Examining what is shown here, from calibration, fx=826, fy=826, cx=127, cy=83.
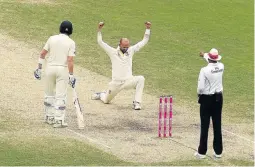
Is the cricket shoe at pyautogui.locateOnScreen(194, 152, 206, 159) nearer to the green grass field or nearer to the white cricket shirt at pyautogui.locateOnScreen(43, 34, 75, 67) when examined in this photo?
the green grass field

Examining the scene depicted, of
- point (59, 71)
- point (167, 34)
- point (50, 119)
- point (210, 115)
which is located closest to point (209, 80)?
point (210, 115)

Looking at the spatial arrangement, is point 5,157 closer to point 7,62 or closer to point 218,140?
point 218,140

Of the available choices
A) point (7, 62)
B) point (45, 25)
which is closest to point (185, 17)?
point (45, 25)

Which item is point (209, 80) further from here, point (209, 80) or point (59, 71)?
point (59, 71)

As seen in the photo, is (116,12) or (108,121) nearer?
(108,121)

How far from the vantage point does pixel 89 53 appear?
27.8m

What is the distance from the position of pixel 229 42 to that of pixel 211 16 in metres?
3.64

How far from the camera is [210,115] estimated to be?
17.8m

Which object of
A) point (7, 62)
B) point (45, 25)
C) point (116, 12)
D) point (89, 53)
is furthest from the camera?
point (116, 12)

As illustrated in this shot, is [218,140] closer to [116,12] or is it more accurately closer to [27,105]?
[27,105]

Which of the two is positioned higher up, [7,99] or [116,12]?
[116,12]

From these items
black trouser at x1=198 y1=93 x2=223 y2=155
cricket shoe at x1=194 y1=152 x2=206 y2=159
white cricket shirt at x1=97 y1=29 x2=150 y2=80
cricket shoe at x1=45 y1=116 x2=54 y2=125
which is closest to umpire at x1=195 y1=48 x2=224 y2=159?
black trouser at x1=198 y1=93 x2=223 y2=155

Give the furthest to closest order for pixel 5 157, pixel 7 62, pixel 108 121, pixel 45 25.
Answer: pixel 45 25
pixel 7 62
pixel 108 121
pixel 5 157

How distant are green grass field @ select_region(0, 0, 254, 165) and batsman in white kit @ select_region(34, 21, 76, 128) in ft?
14.4
